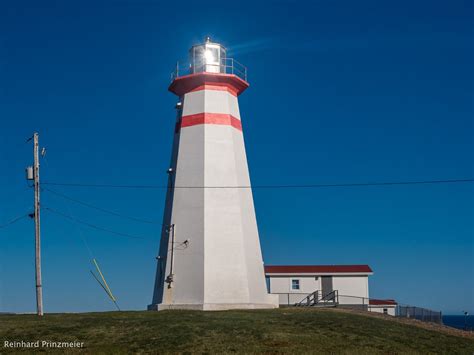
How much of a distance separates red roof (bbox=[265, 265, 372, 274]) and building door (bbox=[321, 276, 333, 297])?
1.43ft

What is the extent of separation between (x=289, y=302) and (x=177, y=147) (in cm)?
1658

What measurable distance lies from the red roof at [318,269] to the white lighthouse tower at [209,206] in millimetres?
14546

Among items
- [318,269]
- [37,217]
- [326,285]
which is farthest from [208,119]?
[326,285]

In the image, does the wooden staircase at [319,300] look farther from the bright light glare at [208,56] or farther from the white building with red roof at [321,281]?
the bright light glare at [208,56]

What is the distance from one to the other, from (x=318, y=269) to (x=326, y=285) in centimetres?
134

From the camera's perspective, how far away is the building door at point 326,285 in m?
49.6

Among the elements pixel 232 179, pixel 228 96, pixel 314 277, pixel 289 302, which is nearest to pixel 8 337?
pixel 232 179

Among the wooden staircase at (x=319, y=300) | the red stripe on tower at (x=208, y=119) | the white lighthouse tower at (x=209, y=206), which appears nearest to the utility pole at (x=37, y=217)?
the white lighthouse tower at (x=209, y=206)

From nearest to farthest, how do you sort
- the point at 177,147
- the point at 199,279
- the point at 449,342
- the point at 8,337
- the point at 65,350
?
1. the point at 65,350
2. the point at 8,337
3. the point at 449,342
4. the point at 199,279
5. the point at 177,147

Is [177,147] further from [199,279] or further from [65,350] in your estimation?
[65,350]

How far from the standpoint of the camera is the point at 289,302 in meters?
47.3

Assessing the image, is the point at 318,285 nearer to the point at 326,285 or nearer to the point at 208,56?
the point at 326,285

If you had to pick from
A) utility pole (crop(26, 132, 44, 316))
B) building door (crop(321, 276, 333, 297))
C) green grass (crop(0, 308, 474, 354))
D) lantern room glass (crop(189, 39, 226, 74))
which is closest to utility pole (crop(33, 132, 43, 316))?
utility pole (crop(26, 132, 44, 316))

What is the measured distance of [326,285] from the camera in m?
49.7
